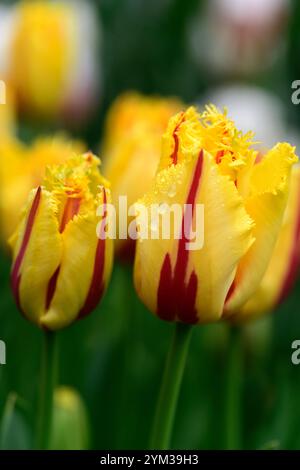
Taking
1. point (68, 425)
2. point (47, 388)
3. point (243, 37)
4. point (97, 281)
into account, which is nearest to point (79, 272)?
point (97, 281)

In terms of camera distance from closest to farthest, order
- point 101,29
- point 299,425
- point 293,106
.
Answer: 1. point 299,425
2. point 293,106
3. point 101,29

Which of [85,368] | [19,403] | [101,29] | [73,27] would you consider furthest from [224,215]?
[101,29]

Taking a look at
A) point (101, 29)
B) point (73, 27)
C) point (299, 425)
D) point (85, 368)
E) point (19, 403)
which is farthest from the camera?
point (101, 29)

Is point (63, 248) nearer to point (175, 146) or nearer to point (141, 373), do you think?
point (175, 146)

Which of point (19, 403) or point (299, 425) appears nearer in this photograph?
point (19, 403)

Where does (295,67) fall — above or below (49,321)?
above

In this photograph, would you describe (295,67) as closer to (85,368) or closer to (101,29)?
(101,29)

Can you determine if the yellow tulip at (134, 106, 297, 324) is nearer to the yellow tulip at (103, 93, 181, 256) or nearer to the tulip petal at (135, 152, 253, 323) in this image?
the tulip petal at (135, 152, 253, 323)

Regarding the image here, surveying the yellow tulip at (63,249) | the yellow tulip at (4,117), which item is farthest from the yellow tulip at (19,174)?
the yellow tulip at (63,249)

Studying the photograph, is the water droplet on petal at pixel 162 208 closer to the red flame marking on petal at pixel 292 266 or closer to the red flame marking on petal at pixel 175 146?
the red flame marking on petal at pixel 175 146
